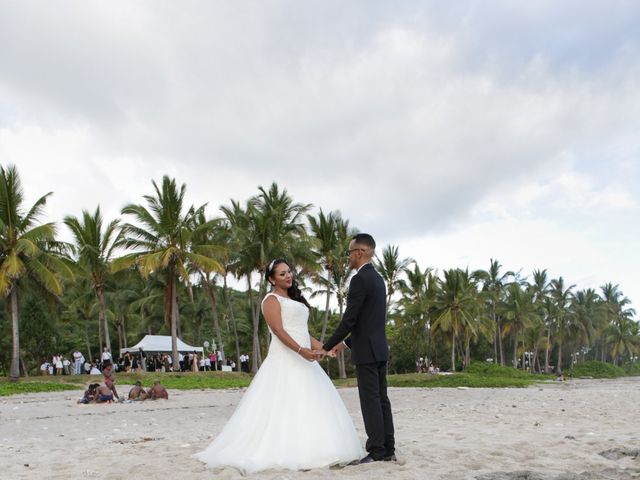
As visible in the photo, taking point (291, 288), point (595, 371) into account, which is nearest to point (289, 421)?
point (291, 288)

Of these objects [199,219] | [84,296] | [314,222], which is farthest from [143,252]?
[84,296]

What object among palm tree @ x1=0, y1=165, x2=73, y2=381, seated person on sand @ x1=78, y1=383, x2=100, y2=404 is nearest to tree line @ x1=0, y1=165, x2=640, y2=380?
palm tree @ x1=0, y1=165, x2=73, y2=381

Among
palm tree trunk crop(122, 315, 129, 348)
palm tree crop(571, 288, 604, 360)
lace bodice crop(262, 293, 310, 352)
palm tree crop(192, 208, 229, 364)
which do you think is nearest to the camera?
lace bodice crop(262, 293, 310, 352)

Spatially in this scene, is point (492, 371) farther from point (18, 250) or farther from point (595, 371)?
point (18, 250)

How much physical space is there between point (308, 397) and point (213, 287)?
4050 cm

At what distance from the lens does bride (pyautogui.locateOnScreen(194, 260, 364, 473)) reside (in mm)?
5129

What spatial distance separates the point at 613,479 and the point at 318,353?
99.9 inches

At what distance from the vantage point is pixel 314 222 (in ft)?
129

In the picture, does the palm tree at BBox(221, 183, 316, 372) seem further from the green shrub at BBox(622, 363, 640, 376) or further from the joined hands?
the green shrub at BBox(622, 363, 640, 376)

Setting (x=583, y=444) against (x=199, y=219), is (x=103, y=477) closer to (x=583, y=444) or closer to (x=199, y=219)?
(x=583, y=444)

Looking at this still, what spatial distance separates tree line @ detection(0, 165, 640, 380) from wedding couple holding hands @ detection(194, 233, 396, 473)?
22131mm

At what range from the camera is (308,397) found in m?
5.46

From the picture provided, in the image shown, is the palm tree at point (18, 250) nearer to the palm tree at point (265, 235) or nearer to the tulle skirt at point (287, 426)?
the palm tree at point (265, 235)

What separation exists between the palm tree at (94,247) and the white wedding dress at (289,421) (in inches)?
1048
